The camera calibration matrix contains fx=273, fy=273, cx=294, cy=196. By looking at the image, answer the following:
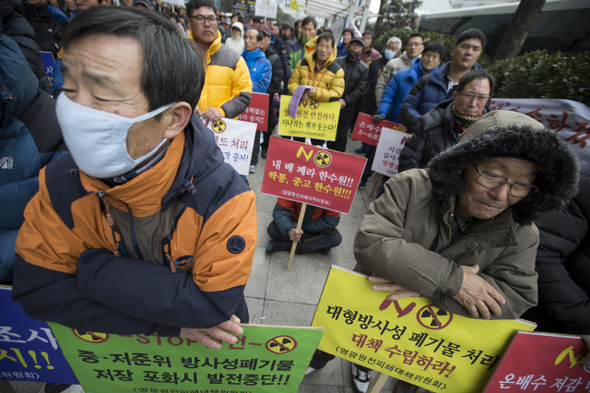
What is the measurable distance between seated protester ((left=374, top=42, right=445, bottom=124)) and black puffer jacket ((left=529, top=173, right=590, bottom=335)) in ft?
9.57

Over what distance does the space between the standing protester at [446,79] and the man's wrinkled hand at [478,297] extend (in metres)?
2.23

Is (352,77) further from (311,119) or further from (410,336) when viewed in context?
(410,336)

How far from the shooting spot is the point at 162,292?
104 centimetres

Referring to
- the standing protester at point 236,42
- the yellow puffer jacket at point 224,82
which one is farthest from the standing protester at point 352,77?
the yellow puffer jacket at point 224,82

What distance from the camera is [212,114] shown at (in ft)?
9.02

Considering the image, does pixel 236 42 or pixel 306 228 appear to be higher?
pixel 236 42

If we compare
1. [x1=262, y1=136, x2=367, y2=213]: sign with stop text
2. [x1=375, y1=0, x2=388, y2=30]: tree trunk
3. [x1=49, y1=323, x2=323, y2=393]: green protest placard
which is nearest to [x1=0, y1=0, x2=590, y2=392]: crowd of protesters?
[x1=262, y1=136, x2=367, y2=213]: sign with stop text

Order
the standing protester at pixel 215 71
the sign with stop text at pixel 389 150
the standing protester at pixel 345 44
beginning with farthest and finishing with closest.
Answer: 1. the standing protester at pixel 345 44
2. the sign with stop text at pixel 389 150
3. the standing protester at pixel 215 71

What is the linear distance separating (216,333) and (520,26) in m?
9.00

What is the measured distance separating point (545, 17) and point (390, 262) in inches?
470

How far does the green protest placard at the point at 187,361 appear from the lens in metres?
1.29

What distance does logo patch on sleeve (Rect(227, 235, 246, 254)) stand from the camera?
111cm

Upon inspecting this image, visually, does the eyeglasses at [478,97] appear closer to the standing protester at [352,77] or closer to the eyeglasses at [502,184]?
the eyeglasses at [502,184]

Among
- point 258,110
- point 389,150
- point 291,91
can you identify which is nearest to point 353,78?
point 291,91
